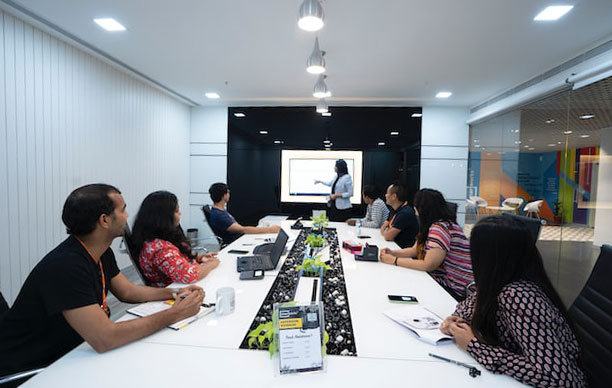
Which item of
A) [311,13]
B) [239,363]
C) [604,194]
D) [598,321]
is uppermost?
[311,13]

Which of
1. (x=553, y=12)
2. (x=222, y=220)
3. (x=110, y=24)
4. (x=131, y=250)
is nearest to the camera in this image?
(x=131, y=250)

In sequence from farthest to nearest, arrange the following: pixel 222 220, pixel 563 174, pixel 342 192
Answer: pixel 342 192 < pixel 563 174 < pixel 222 220

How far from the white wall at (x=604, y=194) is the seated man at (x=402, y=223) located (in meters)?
1.82

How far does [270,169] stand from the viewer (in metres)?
6.27

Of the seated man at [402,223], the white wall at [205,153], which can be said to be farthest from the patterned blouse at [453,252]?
the white wall at [205,153]

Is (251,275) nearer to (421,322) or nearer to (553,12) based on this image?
(421,322)

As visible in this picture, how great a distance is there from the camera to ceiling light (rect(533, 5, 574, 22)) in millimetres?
2434

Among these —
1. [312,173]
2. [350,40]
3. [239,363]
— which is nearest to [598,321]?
[239,363]

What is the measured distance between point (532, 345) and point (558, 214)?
342 centimetres

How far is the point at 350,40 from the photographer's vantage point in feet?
10.1

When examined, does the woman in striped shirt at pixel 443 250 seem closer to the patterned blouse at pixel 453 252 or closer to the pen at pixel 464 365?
the patterned blouse at pixel 453 252

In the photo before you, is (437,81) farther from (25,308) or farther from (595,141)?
(25,308)

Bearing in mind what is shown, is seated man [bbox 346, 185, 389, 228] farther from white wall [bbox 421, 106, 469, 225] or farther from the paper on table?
the paper on table

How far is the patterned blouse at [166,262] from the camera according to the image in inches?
69.5
